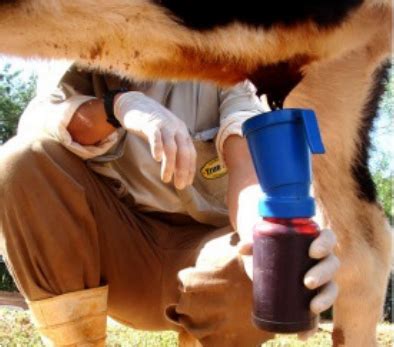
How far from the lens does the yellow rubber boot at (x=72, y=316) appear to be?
1.97 meters

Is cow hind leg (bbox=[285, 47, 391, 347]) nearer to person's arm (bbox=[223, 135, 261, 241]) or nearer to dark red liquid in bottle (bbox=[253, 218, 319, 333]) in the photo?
person's arm (bbox=[223, 135, 261, 241])

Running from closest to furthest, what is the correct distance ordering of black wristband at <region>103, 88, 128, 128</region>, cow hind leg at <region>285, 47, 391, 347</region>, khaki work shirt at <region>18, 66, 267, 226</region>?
cow hind leg at <region>285, 47, 391, 347</region>, black wristband at <region>103, 88, 128, 128</region>, khaki work shirt at <region>18, 66, 267, 226</region>

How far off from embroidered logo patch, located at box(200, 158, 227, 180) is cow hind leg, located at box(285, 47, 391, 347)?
481 millimetres

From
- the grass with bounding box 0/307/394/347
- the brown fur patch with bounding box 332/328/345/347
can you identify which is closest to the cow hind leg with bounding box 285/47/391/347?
the brown fur patch with bounding box 332/328/345/347

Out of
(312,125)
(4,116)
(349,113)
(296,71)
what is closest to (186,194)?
(349,113)

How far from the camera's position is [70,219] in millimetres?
1986

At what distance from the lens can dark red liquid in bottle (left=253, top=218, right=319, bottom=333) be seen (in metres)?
1.19

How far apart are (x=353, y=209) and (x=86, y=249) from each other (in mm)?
792

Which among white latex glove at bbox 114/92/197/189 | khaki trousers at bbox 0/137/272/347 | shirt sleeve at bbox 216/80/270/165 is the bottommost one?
khaki trousers at bbox 0/137/272/347

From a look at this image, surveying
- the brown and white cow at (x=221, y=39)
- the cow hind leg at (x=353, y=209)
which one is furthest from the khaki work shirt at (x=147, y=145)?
the brown and white cow at (x=221, y=39)

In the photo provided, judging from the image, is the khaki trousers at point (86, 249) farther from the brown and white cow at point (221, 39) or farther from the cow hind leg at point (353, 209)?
the brown and white cow at point (221, 39)

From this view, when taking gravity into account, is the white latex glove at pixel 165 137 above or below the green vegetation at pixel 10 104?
above

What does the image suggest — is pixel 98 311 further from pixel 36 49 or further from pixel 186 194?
pixel 36 49

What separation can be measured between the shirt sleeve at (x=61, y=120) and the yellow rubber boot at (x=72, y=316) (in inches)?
16.6
